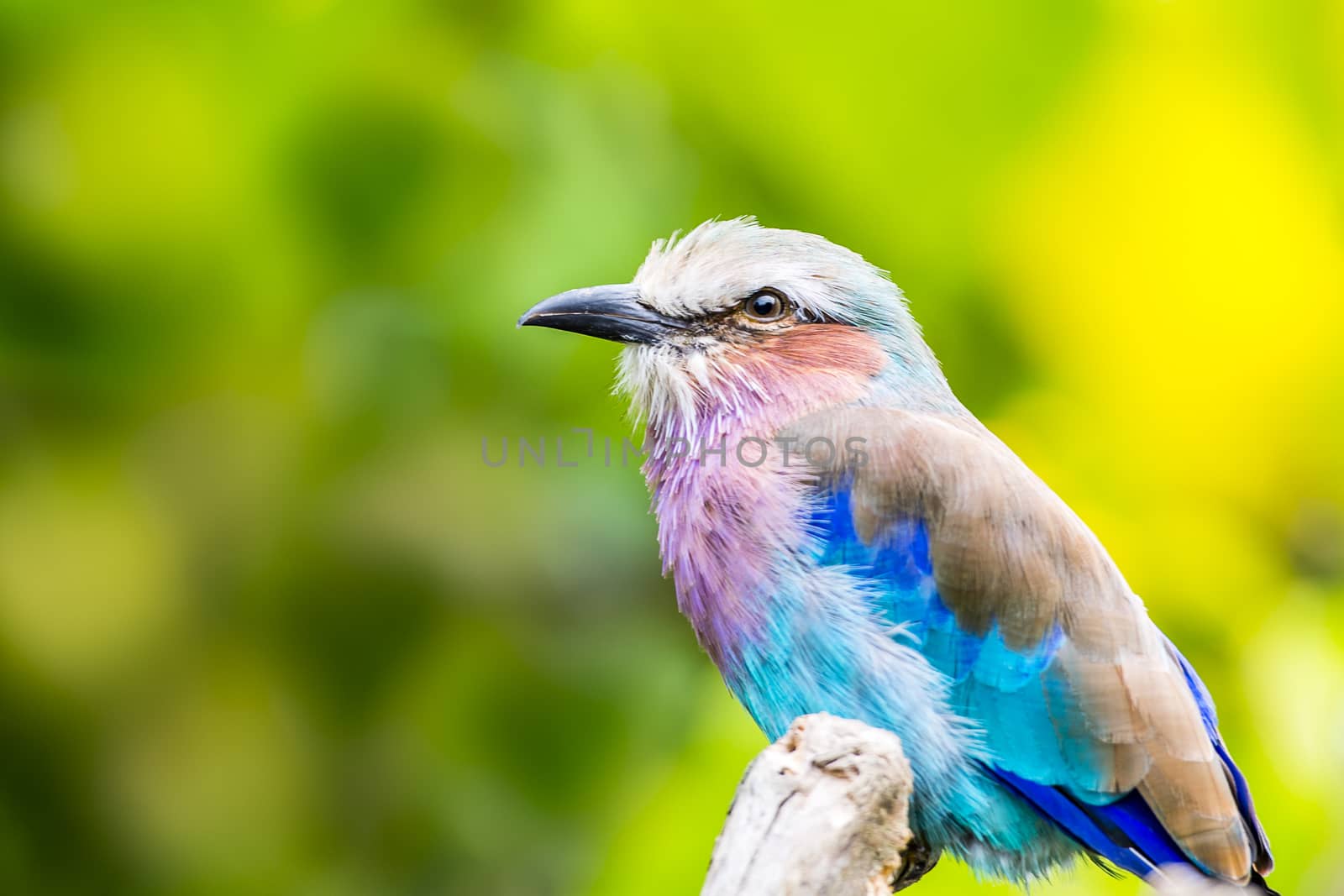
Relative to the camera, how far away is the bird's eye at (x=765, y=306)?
2637 millimetres

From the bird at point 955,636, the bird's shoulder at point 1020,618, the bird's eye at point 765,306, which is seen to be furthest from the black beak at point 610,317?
the bird's shoulder at point 1020,618

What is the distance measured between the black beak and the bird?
0.25 meters

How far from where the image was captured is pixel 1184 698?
2.40 meters

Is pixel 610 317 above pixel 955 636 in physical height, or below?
above

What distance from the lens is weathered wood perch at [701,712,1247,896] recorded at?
67.7 inches

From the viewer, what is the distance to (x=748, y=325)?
2.65 m

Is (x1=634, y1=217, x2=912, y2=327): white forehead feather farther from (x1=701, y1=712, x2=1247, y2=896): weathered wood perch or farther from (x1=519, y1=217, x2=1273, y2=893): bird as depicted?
(x1=701, y1=712, x2=1247, y2=896): weathered wood perch

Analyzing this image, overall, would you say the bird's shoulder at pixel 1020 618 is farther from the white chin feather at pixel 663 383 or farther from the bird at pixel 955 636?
the white chin feather at pixel 663 383

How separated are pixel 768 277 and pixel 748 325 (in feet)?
0.34

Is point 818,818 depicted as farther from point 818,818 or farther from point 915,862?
point 915,862

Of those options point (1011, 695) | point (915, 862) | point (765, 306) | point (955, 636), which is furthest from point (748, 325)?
point (915, 862)

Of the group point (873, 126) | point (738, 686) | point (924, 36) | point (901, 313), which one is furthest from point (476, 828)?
point (924, 36)

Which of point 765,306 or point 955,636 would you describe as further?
point 765,306

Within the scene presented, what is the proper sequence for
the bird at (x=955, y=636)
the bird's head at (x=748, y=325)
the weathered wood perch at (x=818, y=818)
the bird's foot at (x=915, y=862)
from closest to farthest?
1. the weathered wood perch at (x=818, y=818)
2. the bird at (x=955, y=636)
3. the bird's foot at (x=915, y=862)
4. the bird's head at (x=748, y=325)
